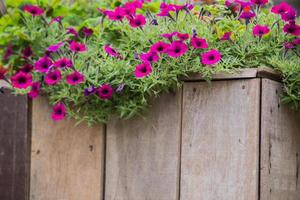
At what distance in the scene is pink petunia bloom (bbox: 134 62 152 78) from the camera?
4.82ft

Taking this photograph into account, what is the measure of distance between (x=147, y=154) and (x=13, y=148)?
0.48 metres

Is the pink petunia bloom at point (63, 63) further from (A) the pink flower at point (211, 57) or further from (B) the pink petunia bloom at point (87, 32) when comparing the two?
(A) the pink flower at point (211, 57)

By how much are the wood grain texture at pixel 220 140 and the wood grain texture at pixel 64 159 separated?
30cm

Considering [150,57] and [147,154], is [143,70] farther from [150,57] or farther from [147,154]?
[147,154]

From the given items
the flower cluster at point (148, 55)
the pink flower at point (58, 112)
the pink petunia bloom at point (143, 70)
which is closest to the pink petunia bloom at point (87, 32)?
the flower cluster at point (148, 55)

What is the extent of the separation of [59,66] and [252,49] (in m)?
0.57

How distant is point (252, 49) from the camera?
151cm

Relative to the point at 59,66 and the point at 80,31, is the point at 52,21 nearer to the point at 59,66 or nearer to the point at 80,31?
the point at 80,31

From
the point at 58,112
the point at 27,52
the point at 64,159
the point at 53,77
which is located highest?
the point at 27,52

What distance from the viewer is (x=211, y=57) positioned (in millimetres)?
1458

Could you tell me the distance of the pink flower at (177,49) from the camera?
1470 mm

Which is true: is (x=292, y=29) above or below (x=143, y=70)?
above

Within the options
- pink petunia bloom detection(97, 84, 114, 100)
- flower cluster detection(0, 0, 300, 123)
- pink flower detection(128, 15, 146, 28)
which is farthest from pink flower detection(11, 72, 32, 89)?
pink flower detection(128, 15, 146, 28)

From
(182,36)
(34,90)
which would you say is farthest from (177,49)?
(34,90)
